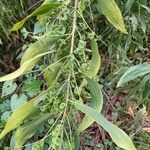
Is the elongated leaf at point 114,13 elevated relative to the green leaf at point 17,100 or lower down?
elevated

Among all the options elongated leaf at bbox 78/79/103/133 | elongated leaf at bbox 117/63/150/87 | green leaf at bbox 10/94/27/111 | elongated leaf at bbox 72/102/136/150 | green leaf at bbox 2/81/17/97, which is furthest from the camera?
green leaf at bbox 2/81/17/97

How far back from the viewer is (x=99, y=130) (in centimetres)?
221

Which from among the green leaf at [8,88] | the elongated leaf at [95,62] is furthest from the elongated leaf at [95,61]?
the green leaf at [8,88]

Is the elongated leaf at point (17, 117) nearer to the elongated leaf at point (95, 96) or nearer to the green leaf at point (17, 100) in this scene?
the elongated leaf at point (95, 96)

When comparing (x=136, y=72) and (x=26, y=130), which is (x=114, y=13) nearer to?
(x=136, y=72)

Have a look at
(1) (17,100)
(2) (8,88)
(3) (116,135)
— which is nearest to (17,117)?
(3) (116,135)

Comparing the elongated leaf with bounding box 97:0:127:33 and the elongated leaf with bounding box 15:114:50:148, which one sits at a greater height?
the elongated leaf with bounding box 97:0:127:33

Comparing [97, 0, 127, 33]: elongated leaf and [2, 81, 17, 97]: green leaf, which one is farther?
[2, 81, 17, 97]: green leaf

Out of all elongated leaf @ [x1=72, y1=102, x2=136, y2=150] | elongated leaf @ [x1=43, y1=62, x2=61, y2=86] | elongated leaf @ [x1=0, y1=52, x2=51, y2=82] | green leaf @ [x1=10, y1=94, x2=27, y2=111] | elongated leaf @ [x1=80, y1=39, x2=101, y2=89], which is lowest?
green leaf @ [x1=10, y1=94, x2=27, y2=111]

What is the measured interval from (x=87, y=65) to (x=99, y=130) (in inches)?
57.6

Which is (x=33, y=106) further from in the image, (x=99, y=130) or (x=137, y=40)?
(x=99, y=130)

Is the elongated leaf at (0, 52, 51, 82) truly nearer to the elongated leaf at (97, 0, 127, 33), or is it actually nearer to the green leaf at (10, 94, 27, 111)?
the elongated leaf at (97, 0, 127, 33)

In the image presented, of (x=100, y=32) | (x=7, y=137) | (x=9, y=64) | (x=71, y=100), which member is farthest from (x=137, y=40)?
(x=71, y=100)

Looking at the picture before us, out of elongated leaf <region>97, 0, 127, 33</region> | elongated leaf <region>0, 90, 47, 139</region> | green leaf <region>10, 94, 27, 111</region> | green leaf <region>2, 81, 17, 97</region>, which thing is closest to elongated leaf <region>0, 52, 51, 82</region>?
elongated leaf <region>0, 90, 47, 139</region>
